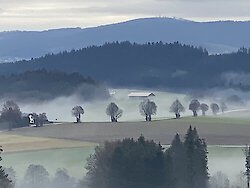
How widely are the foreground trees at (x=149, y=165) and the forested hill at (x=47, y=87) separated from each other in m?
107

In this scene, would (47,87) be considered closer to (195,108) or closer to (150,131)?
(195,108)

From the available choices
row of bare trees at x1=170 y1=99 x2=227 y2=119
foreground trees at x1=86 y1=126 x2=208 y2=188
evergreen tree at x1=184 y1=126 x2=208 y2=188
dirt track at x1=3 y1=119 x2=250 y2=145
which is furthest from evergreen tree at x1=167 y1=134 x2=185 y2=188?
row of bare trees at x1=170 y1=99 x2=227 y2=119

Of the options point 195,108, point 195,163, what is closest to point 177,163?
point 195,163

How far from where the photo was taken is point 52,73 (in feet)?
599

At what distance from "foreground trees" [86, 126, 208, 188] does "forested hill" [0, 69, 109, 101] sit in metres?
107

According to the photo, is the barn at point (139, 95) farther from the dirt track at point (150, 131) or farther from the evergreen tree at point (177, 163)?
the evergreen tree at point (177, 163)

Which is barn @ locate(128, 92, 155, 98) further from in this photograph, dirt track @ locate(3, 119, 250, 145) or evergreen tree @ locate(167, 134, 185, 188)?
evergreen tree @ locate(167, 134, 185, 188)

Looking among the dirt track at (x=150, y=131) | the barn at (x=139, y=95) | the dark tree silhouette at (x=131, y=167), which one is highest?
the barn at (x=139, y=95)

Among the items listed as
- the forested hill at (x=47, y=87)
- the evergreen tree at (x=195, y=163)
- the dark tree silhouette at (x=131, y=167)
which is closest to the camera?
the dark tree silhouette at (x=131, y=167)

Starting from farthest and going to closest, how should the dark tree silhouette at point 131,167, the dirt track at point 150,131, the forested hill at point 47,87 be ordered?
the forested hill at point 47,87 → the dirt track at point 150,131 → the dark tree silhouette at point 131,167

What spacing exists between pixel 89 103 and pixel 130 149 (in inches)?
3973

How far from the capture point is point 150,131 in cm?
8688

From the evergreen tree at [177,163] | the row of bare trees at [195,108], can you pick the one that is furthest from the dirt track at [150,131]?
the evergreen tree at [177,163]

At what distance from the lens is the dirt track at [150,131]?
79.4 meters
